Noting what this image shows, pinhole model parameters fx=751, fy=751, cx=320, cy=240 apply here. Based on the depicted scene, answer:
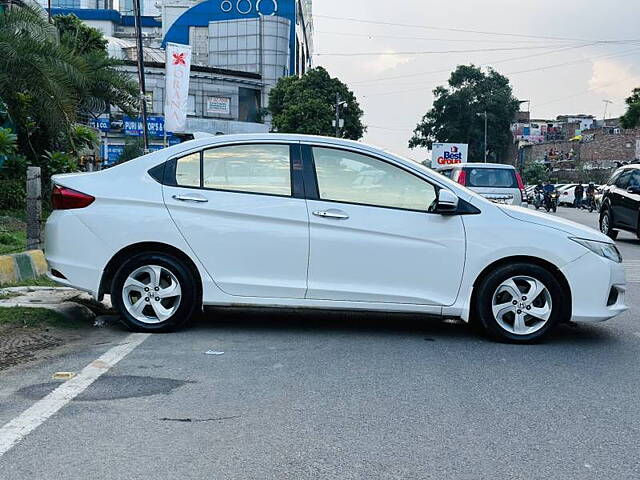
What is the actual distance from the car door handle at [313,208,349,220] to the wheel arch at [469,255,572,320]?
1235 millimetres

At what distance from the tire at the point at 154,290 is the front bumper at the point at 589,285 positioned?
3170 mm

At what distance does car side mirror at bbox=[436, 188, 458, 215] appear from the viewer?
623 centimetres

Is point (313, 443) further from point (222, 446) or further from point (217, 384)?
point (217, 384)

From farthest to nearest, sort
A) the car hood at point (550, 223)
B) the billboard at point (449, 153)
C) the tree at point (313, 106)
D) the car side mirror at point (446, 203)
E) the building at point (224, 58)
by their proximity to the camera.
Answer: the building at point (224, 58), the tree at point (313, 106), the billboard at point (449, 153), the car hood at point (550, 223), the car side mirror at point (446, 203)

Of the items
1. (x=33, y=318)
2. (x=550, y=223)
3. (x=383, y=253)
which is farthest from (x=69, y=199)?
(x=550, y=223)

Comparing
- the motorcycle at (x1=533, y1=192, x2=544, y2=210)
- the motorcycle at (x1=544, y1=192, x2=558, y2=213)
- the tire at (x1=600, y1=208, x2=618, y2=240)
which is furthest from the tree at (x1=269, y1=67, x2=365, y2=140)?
the tire at (x1=600, y1=208, x2=618, y2=240)

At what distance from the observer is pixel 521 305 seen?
6285 mm

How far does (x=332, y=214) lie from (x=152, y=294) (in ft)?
5.52

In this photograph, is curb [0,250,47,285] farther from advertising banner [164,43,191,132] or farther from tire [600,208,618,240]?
advertising banner [164,43,191,132]

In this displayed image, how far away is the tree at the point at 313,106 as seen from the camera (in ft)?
177

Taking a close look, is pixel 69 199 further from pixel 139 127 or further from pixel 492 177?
pixel 139 127

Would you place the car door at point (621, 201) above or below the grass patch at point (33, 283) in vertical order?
above

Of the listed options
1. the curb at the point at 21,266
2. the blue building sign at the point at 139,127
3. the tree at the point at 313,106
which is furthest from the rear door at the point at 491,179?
the blue building sign at the point at 139,127

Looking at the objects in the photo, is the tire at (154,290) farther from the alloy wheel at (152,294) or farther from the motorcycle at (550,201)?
the motorcycle at (550,201)
